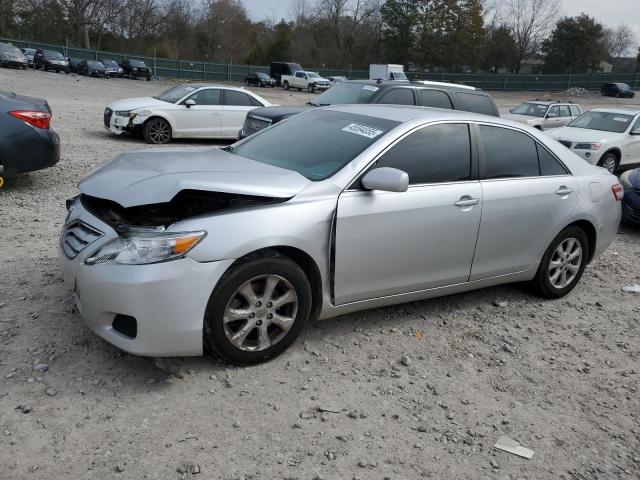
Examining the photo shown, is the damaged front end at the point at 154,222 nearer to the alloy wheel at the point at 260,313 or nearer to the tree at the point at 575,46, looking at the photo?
the alloy wheel at the point at 260,313

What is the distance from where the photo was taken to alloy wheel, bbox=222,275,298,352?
3.45m

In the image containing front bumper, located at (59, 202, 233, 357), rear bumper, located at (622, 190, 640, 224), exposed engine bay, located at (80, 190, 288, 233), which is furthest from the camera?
rear bumper, located at (622, 190, 640, 224)

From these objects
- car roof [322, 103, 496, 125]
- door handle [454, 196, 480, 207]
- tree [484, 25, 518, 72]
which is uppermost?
tree [484, 25, 518, 72]

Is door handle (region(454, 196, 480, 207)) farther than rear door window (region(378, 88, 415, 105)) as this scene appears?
No

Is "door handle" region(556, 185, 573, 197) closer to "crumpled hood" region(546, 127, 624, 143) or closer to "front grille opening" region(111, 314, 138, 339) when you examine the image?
"front grille opening" region(111, 314, 138, 339)

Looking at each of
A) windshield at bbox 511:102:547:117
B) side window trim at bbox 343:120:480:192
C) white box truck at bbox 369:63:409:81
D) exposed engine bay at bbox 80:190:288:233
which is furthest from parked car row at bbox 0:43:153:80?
side window trim at bbox 343:120:480:192

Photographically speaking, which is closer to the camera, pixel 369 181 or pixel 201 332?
pixel 201 332

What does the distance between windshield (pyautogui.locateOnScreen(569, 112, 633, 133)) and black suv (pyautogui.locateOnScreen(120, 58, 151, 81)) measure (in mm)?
40286

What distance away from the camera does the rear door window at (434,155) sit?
411 cm

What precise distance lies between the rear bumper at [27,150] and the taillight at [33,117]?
0.07 metres

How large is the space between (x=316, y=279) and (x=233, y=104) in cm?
1076

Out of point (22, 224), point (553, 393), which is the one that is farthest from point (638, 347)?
point (22, 224)

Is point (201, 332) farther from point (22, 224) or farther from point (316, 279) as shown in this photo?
point (22, 224)

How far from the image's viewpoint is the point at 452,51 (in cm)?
7138
